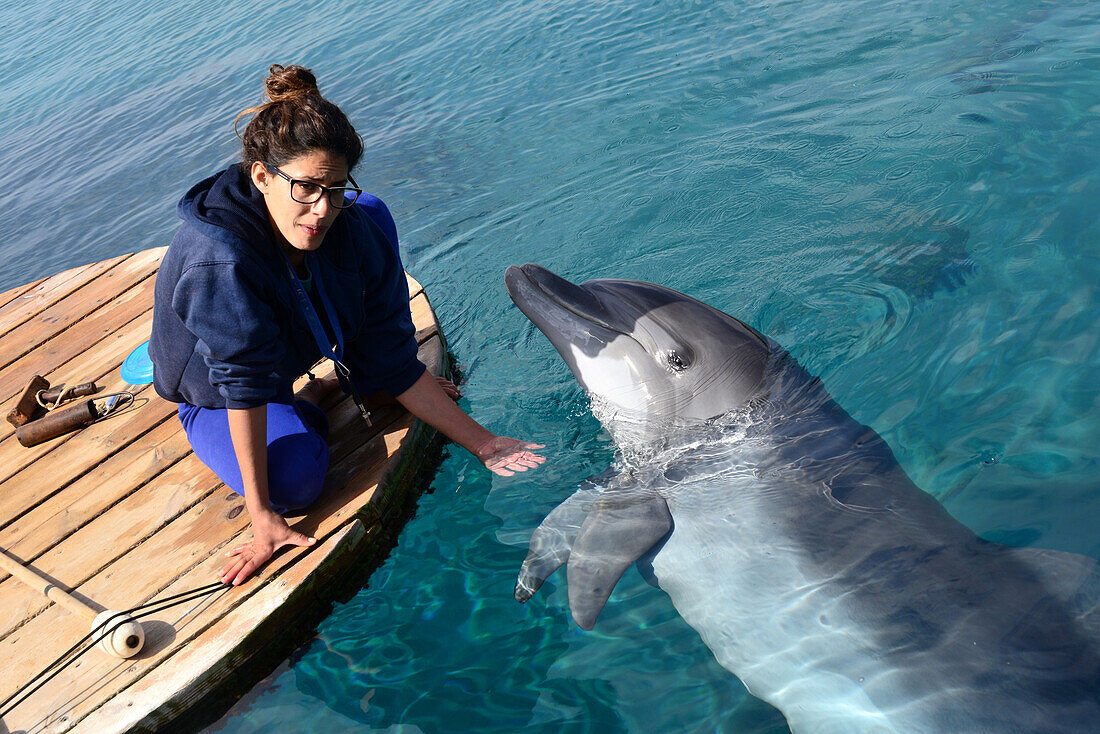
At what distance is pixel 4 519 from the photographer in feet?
16.1

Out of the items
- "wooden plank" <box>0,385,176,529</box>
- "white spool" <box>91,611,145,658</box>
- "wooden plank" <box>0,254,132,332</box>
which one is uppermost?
"wooden plank" <box>0,254,132,332</box>

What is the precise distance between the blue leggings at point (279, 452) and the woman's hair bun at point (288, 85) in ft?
5.51

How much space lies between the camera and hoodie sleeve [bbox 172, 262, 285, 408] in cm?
364

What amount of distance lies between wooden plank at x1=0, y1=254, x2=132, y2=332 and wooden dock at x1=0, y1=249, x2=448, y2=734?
0.96 m

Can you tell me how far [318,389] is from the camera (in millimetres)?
5465

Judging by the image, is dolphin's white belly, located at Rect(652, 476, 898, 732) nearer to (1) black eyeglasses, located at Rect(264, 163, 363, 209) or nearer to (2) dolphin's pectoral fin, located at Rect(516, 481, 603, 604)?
(2) dolphin's pectoral fin, located at Rect(516, 481, 603, 604)

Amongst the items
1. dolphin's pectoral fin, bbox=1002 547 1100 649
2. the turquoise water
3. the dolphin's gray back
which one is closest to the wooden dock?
the turquoise water

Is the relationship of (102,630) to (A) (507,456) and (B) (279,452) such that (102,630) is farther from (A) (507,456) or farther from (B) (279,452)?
(A) (507,456)

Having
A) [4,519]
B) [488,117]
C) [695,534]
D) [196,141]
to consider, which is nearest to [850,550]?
[695,534]

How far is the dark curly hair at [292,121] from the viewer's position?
342 cm

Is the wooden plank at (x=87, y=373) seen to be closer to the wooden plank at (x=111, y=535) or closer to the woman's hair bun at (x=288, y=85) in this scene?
the wooden plank at (x=111, y=535)

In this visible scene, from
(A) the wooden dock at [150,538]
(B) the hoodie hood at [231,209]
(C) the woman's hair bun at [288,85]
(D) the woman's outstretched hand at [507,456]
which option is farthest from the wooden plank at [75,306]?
(C) the woman's hair bun at [288,85]

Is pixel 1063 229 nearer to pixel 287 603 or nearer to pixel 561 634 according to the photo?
pixel 561 634

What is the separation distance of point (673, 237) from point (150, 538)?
4.57 meters
